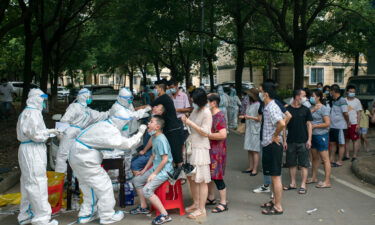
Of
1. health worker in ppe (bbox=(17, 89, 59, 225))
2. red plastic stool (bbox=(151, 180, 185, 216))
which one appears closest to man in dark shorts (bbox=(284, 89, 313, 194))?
red plastic stool (bbox=(151, 180, 185, 216))

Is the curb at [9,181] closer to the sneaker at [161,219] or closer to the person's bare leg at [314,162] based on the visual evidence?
the sneaker at [161,219]

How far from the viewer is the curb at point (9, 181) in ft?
25.9

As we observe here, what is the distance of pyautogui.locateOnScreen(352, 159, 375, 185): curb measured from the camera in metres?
8.29

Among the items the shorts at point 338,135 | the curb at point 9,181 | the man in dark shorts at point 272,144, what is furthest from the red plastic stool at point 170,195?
the shorts at point 338,135

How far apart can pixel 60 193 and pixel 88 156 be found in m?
1.09

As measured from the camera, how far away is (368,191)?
7.69 meters

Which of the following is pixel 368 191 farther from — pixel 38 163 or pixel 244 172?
pixel 38 163

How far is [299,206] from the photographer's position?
6.70 metres

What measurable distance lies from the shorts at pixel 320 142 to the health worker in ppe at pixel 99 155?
344cm

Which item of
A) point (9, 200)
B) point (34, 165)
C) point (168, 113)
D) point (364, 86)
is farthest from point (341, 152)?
point (364, 86)

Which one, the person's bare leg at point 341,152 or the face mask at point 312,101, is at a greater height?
the face mask at point 312,101

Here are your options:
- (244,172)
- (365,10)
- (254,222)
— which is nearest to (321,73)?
(365,10)

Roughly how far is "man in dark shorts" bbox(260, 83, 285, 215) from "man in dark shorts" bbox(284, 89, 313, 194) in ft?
3.70

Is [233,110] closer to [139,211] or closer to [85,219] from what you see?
[139,211]
